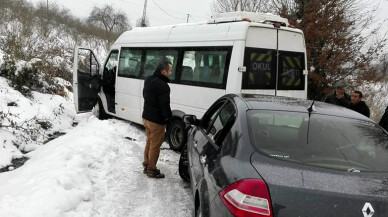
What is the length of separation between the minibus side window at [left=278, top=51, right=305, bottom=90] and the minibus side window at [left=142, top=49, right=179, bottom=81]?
234 centimetres

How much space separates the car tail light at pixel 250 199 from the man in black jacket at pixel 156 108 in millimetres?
Result: 3246

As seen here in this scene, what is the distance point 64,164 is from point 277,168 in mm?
3904

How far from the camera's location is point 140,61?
941 cm

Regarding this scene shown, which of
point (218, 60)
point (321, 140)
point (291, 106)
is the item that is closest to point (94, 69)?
point (218, 60)

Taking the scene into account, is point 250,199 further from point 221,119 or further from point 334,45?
point 334,45

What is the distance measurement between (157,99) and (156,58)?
131 inches

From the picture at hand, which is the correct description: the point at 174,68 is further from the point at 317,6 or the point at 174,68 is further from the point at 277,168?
the point at 317,6

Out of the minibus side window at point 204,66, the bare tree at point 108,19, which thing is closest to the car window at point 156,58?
the minibus side window at point 204,66

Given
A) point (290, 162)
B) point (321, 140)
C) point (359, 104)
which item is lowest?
point (290, 162)

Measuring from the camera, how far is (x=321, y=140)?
3154 millimetres

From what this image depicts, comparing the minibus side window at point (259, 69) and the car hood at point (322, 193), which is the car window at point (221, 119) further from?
the minibus side window at point (259, 69)

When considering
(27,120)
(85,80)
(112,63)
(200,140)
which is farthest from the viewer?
(112,63)

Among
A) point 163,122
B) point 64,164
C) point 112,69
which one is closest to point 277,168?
point 163,122

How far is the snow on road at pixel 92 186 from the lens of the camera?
4.26 metres
